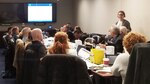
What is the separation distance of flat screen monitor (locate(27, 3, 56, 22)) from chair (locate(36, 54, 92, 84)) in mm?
9273

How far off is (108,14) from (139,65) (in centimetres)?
711

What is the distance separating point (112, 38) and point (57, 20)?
6.31 meters

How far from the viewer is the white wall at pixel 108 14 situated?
738cm

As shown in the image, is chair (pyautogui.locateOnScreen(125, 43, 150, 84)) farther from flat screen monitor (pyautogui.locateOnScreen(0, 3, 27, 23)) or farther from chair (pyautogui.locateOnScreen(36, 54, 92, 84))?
flat screen monitor (pyautogui.locateOnScreen(0, 3, 27, 23))

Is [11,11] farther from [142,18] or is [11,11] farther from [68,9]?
[142,18]

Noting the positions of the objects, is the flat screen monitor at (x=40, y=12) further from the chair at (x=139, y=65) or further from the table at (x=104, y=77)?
the chair at (x=139, y=65)

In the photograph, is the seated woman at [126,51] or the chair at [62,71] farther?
the seated woman at [126,51]

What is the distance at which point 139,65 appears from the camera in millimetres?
2488

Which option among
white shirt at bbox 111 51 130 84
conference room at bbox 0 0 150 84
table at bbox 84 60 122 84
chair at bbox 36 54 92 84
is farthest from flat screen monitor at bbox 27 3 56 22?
chair at bbox 36 54 92 84

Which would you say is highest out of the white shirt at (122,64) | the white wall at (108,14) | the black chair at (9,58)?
the white wall at (108,14)

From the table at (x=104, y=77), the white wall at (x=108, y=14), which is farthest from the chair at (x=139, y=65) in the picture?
the white wall at (x=108, y=14)

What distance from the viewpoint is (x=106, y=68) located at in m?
4.24

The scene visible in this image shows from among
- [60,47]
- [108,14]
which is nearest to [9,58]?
[60,47]

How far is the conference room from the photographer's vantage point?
11.0ft
